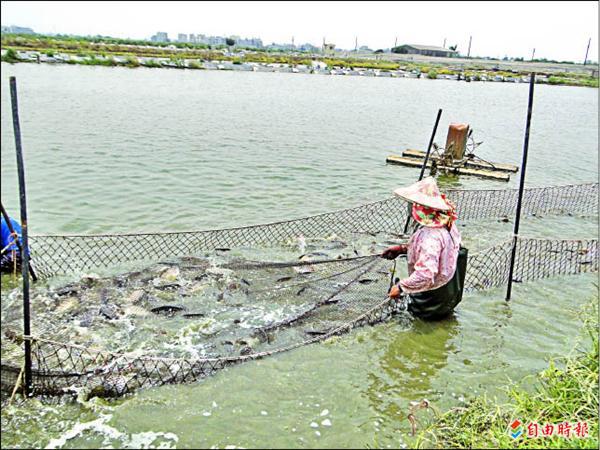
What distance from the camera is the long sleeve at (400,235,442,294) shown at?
5070 millimetres

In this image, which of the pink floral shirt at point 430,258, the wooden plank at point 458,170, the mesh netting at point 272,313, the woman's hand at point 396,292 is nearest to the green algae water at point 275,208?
the mesh netting at point 272,313

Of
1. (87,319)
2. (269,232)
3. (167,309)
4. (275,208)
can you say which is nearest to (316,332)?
(167,309)

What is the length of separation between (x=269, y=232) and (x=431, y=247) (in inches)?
150

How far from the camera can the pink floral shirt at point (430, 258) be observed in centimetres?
507

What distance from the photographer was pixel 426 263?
5070 mm

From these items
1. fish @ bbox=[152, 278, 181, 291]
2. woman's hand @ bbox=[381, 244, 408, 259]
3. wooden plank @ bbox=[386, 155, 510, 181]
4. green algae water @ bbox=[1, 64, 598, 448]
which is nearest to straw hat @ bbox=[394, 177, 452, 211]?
woman's hand @ bbox=[381, 244, 408, 259]

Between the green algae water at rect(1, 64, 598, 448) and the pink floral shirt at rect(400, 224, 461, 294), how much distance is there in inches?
28.8

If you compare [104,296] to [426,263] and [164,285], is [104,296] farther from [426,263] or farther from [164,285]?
[426,263]

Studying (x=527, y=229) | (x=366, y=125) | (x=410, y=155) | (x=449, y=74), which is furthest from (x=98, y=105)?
(x=449, y=74)

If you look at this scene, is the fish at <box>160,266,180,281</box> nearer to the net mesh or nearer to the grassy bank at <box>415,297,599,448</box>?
the net mesh

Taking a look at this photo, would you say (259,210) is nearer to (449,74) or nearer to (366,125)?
(366,125)

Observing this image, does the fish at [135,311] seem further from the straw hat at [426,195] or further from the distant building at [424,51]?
the distant building at [424,51]

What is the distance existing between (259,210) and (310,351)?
5.69 m

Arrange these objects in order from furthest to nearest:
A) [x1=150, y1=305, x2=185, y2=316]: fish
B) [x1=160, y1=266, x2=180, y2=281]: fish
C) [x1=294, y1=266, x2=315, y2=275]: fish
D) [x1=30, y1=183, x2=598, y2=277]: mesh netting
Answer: [x1=30, y1=183, x2=598, y2=277]: mesh netting
[x1=294, y1=266, x2=315, y2=275]: fish
[x1=160, y1=266, x2=180, y2=281]: fish
[x1=150, y1=305, x2=185, y2=316]: fish
